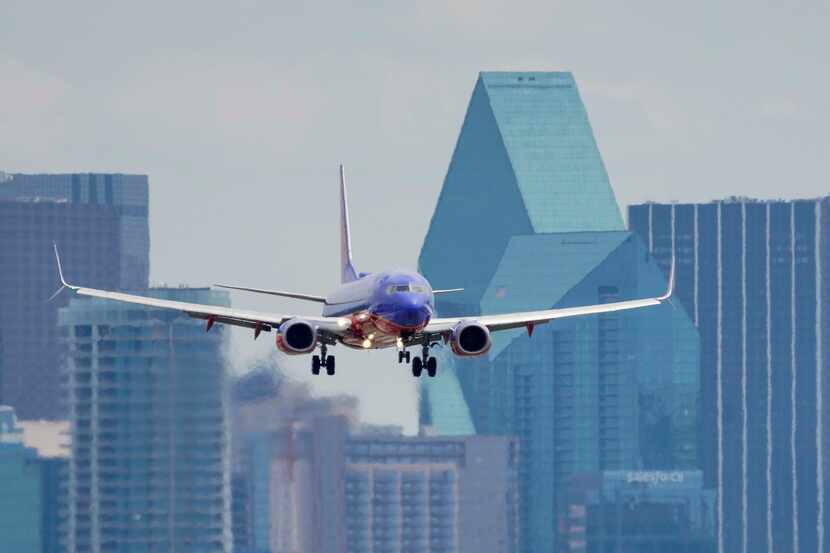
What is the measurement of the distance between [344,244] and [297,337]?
112ft

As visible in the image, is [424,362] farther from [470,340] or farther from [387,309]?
[387,309]

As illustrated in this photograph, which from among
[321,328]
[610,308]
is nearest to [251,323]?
[321,328]

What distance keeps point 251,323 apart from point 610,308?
19.4 m

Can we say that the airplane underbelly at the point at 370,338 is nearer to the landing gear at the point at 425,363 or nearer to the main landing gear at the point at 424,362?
the main landing gear at the point at 424,362

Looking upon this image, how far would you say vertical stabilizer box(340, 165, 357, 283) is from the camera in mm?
165250

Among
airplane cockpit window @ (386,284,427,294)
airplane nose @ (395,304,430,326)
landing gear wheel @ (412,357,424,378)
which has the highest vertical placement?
airplane cockpit window @ (386,284,427,294)

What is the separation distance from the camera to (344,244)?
172 m

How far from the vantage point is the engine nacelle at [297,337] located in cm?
13762

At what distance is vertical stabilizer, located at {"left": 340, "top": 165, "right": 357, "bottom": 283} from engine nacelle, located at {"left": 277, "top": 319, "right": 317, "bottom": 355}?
23.6m

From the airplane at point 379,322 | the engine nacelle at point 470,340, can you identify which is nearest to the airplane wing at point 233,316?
the airplane at point 379,322

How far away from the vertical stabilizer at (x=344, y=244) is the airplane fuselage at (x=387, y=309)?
21533 mm

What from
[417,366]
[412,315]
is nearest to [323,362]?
[417,366]

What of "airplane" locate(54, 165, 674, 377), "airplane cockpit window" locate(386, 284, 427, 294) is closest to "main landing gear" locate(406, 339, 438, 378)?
"airplane" locate(54, 165, 674, 377)

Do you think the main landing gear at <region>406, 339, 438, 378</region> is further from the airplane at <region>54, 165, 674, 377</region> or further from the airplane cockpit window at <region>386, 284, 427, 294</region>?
the airplane cockpit window at <region>386, 284, 427, 294</region>
